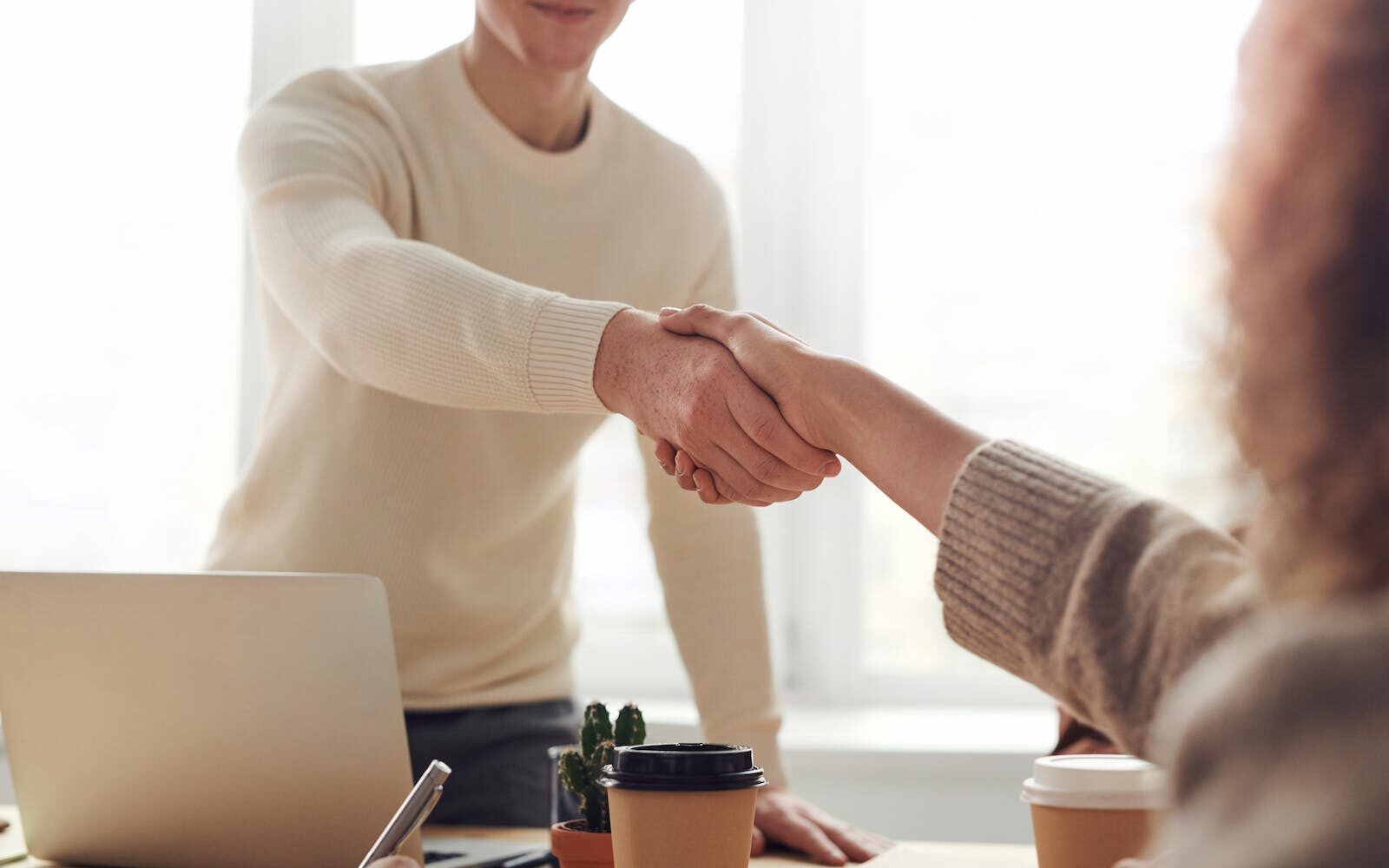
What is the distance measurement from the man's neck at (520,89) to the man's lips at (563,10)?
93 mm

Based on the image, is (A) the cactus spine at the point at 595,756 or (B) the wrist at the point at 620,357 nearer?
(A) the cactus spine at the point at 595,756

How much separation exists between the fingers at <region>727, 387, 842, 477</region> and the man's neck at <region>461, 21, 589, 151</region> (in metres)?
0.68

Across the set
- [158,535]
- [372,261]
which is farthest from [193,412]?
[372,261]

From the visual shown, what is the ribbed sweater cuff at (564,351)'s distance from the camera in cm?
124

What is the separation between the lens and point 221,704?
1062 mm

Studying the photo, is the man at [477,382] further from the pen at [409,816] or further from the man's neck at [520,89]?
the pen at [409,816]

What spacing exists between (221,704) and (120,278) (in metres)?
1.96

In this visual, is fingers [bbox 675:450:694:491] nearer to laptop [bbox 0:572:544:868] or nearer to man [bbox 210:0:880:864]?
man [bbox 210:0:880:864]

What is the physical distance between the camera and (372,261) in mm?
1323

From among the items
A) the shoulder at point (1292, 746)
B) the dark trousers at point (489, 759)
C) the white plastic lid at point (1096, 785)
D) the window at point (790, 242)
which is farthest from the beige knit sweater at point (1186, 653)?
the window at point (790, 242)

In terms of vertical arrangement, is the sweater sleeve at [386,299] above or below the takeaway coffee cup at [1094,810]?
above

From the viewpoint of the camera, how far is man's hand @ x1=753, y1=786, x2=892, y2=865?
123 cm

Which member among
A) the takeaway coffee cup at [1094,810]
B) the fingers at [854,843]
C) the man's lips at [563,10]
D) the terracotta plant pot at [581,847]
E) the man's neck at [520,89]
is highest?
the man's lips at [563,10]

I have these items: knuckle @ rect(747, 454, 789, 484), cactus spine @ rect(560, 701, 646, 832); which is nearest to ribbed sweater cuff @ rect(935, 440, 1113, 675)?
cactus spine @ rect(560, 701, 646, 832)
